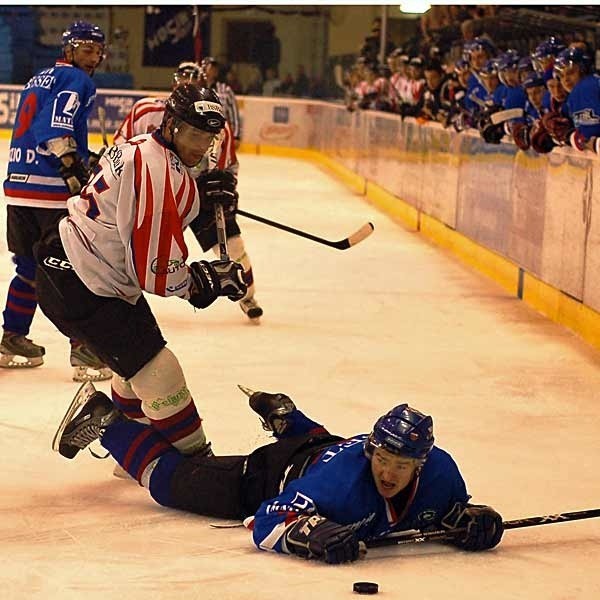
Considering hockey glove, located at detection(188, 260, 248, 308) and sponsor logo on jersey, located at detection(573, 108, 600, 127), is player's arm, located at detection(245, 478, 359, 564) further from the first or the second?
sponsor logo on jersey, located at detection(573, 108, 600, 127)

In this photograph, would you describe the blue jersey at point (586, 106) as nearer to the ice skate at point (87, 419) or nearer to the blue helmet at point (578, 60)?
the blue helmet at point (578, 60)

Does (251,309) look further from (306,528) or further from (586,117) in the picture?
(306,528)

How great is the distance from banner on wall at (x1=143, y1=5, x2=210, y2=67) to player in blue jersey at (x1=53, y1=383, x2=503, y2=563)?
18271mm

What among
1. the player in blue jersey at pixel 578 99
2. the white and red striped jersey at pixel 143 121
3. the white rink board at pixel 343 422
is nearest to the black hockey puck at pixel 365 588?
the white rink board at pixel 343 422

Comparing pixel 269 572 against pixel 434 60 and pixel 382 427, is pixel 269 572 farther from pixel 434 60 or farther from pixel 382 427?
pixel 434 60

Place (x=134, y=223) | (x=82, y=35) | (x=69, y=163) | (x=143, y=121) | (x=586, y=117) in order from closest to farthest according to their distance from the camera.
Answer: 1. (x=134, y=223)
2. (x=69, y=163)
3. (x=82, y=35)
4. (x=143, y=121)
5. (x=586, y=117)

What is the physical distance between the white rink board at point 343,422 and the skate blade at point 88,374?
0.05 m

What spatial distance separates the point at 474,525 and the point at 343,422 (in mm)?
1556

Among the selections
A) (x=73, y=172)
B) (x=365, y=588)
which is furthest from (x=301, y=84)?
(x=365, y=588)

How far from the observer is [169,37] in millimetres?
21859

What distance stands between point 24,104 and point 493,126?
369cm

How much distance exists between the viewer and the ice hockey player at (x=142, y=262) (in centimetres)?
377

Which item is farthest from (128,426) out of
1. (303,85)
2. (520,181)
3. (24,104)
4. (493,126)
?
(303,85)

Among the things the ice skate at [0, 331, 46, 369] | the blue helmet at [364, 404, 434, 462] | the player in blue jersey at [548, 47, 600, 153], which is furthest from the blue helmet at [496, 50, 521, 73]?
the blue helmet at [364, 404, 434, 462]
